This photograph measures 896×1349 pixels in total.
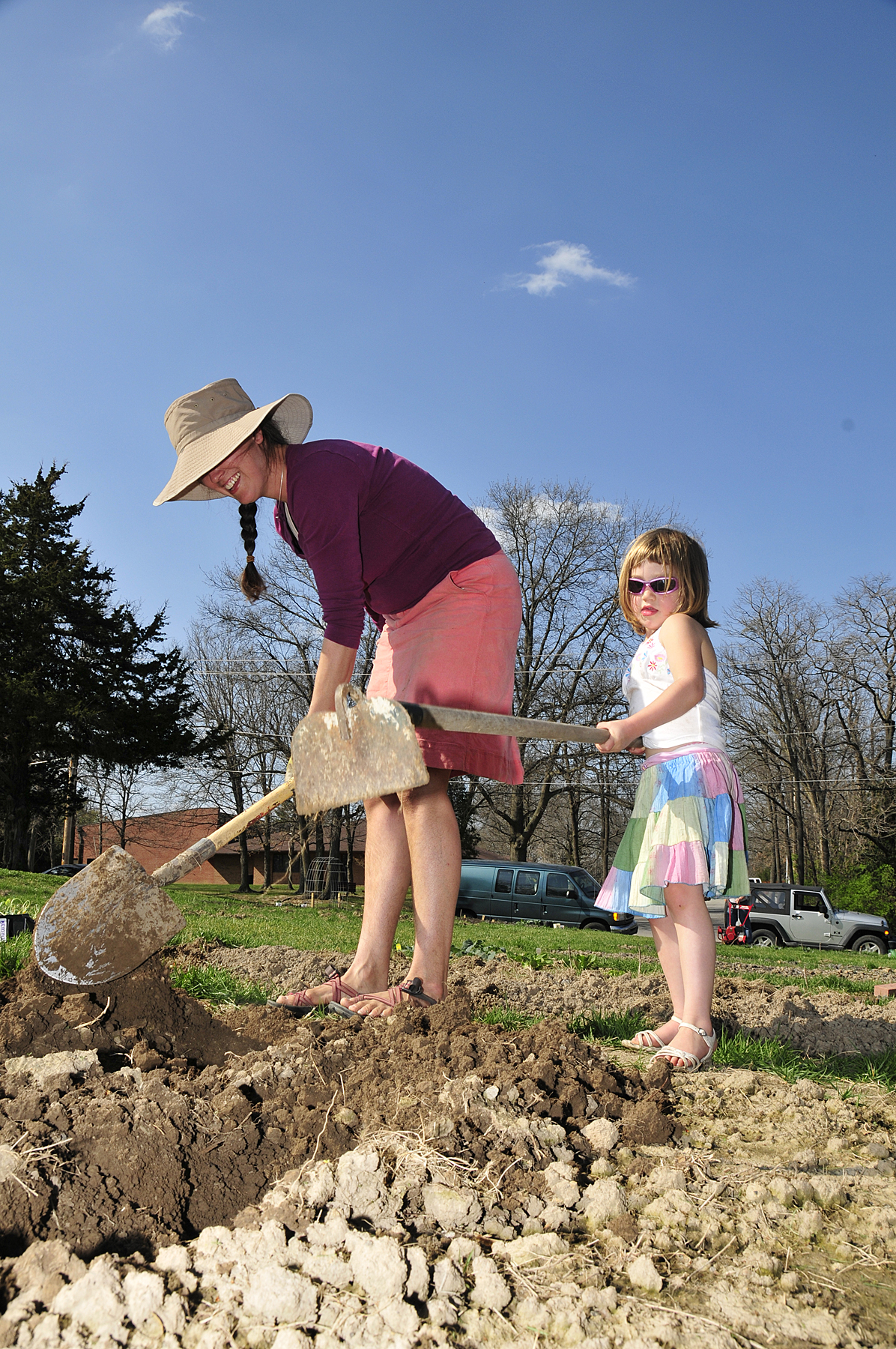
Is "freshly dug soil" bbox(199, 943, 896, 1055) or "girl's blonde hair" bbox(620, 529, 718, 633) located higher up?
"girl's blonde hair" bbox(620, 529, 718, 633)

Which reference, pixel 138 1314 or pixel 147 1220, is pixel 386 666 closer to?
pixel 147 1220

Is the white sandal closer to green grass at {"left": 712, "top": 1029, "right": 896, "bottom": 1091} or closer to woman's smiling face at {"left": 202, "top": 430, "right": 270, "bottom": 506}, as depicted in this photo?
green grass at {"left": 712, "top": 1029, "right": 896, "bottom": 1091}

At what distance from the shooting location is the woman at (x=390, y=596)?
9.21ft

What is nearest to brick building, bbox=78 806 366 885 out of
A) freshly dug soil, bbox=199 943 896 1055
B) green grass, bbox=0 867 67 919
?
green grass, bbox=0 867 67 919

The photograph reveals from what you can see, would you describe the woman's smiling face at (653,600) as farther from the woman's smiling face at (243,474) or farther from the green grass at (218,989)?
the green grass at (218,989)

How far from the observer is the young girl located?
8.91ft

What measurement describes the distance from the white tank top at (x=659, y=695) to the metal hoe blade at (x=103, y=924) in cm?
167

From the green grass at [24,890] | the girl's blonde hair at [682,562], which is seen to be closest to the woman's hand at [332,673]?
the girl's blonde hair at [682,562]

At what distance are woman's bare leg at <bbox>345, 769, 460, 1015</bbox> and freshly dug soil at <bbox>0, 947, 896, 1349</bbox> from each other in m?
0.36

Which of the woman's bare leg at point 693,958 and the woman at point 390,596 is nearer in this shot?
the woman's bare leg at point 693,958

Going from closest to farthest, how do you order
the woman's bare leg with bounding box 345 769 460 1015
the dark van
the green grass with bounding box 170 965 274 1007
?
the woman's bare leg with bounding box 345 769 460 1015, the green grass with bounding box 170 965 274 1007, the dark van

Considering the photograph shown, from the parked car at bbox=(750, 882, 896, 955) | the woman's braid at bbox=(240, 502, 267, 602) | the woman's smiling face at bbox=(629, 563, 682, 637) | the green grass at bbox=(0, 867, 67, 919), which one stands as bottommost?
the parked car at bbox=(750, 882, 896, 955)

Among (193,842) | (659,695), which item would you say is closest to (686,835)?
(659,695)

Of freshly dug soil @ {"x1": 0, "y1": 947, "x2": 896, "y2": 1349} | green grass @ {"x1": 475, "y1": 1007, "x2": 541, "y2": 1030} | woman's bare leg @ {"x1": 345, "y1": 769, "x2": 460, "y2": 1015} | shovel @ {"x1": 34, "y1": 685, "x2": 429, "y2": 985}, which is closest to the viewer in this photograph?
freshly dug soil @ {"x1": 0, "y1": 947, "x2": 896, "y2": 1349}
